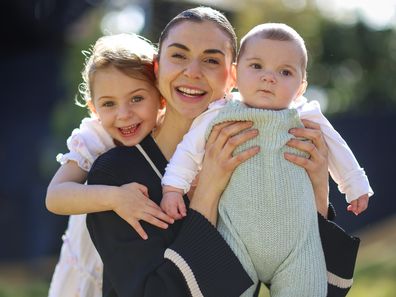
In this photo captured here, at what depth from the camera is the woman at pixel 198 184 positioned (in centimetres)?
260

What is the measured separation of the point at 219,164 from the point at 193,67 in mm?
353

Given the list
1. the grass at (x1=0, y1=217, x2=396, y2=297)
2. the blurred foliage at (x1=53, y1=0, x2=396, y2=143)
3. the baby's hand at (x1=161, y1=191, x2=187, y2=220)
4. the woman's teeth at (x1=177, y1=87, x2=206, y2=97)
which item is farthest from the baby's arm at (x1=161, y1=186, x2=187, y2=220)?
the blurred foliage at (x1=53, y1=0, x2=396, y2=143)

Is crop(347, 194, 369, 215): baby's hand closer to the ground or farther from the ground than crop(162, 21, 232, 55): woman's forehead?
closer to the ground

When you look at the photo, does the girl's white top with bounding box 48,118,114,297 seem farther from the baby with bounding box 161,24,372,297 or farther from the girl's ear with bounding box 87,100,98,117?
the baby with bounding box 161,24,372,297

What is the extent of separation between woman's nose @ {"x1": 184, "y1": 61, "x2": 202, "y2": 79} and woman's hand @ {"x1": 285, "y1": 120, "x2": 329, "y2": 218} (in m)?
0.37

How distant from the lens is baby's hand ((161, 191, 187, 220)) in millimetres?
2678

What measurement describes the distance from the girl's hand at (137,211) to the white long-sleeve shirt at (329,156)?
12cm

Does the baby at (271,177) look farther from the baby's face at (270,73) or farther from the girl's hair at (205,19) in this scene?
the girl's hair at (205,19)

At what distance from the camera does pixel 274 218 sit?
2.63 meters

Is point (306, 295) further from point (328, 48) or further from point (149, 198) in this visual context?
point (328, 48)

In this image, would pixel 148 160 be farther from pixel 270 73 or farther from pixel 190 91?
pixel 270 73

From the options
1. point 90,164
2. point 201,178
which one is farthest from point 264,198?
point 90,164

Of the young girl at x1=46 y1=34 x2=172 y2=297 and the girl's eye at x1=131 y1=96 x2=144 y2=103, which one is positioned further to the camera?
the girl's eye at x1=131 y1=96 x2=144 y2=103

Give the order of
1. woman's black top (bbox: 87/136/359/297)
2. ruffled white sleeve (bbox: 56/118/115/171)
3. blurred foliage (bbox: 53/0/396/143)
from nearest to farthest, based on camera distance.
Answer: woman's black top (bbox: 87/136/359/297), ruffled white sleeve (bbox: 56/118/115/171), blurred foliage (bbox: 53/0/396/143)
